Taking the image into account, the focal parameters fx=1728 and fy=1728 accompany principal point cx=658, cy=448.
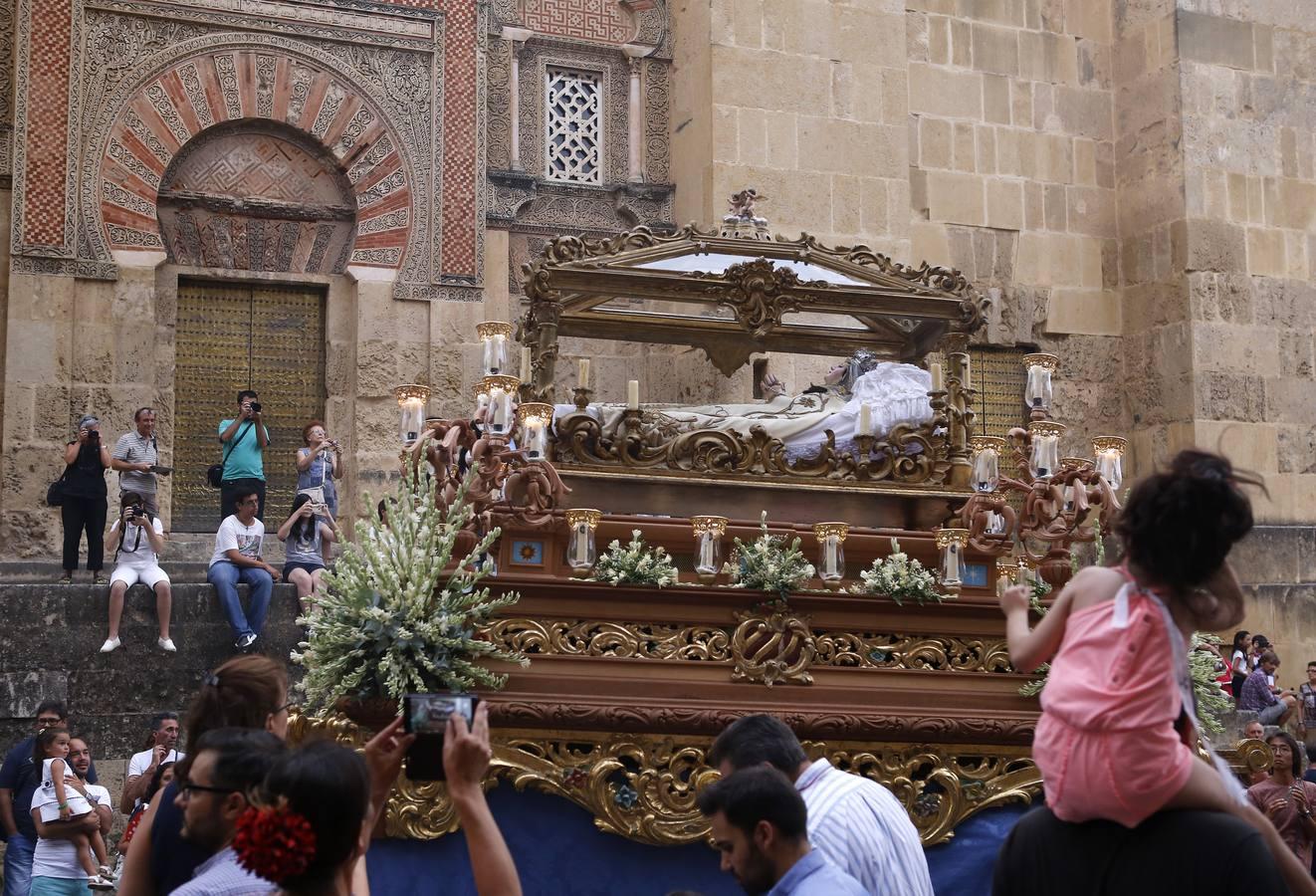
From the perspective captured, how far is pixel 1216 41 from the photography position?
1603 cm

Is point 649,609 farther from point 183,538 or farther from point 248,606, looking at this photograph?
point 183,538

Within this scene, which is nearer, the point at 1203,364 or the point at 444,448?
the point at 444,448

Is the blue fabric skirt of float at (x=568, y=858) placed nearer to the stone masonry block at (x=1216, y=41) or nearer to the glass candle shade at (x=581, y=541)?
the glass candle shade at (x=581, y=541)

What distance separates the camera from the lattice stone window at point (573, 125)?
14711 millimetres

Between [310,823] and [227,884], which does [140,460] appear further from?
[310,823]

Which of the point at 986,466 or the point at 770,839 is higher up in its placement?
the point at 986,466

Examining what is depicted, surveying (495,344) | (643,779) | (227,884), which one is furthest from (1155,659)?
(495,344)

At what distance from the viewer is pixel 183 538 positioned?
13117mm

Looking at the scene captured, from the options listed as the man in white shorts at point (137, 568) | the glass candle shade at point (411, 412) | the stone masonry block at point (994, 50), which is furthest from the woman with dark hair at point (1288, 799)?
the stone masonry block at point (994, 50)

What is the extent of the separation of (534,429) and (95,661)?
13.0ft

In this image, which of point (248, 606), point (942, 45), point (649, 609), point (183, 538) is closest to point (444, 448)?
point (649, 609)

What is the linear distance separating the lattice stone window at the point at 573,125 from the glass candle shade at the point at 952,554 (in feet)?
25.6

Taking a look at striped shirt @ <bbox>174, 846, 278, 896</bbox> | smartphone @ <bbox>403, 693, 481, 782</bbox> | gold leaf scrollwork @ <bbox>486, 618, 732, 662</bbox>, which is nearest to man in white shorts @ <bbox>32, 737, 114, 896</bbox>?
gold leaf scrollwork @ <bbox>486, 618, 732, 662</bbox>

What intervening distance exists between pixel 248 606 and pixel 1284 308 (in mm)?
10195
